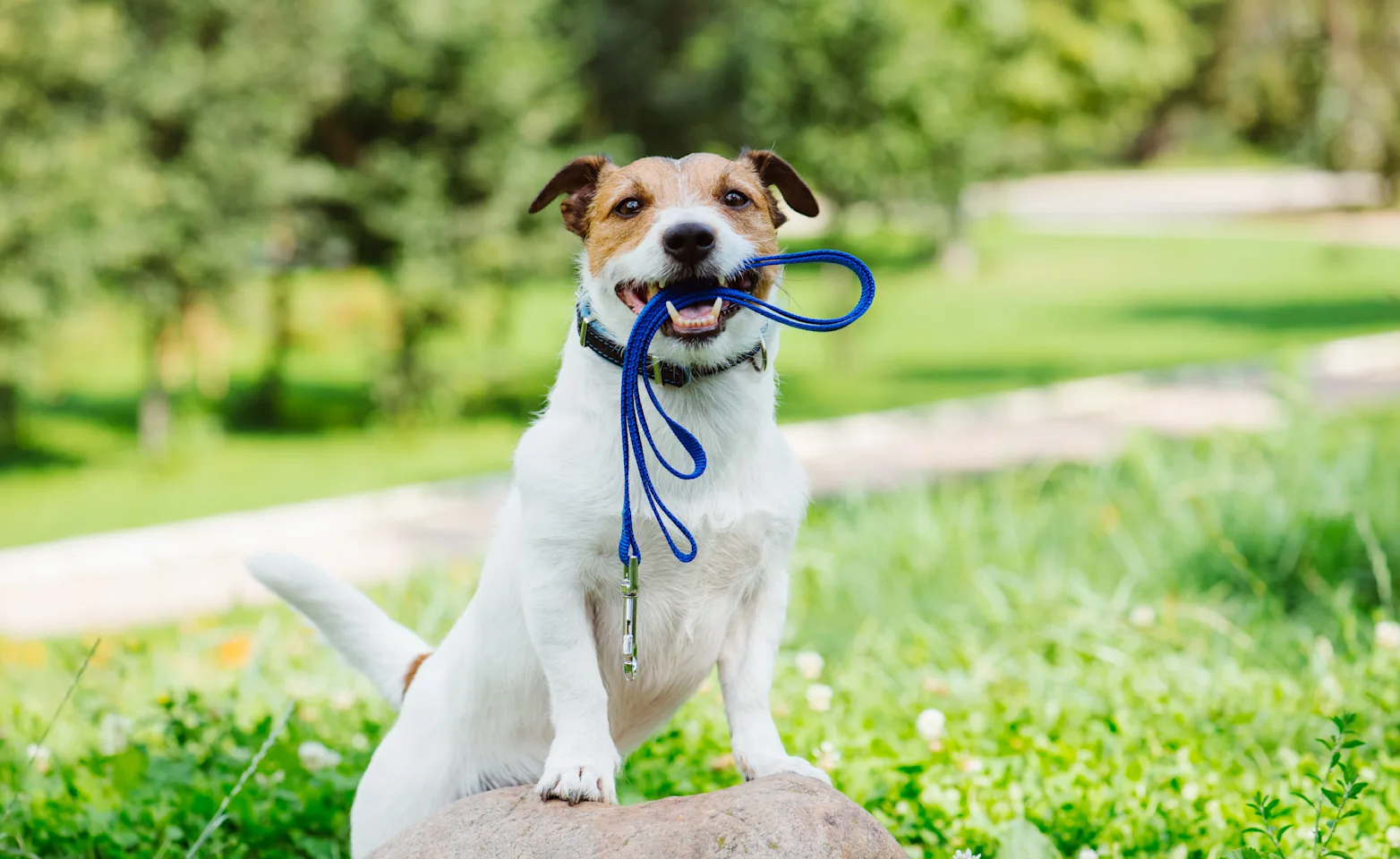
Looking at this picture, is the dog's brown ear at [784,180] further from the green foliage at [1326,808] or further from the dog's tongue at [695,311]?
the green foliage at [1326,808]

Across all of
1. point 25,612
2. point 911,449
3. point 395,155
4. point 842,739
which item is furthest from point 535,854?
point 395,155

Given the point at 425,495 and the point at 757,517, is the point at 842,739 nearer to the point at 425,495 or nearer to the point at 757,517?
the point at 757,517

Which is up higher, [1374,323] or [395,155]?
[395,155]

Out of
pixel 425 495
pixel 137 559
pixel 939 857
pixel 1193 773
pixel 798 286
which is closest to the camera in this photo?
pixel 939 857

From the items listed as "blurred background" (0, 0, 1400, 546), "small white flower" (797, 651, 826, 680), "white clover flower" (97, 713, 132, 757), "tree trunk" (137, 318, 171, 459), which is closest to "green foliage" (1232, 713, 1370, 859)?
"small white flower" (797, 651, 826, 680)

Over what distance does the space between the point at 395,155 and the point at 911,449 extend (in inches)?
211

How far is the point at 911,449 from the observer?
11.6 meters

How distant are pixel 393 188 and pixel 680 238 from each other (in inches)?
400

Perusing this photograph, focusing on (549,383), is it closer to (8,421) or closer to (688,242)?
(8,421)

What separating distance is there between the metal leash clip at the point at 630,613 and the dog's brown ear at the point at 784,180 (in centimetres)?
90

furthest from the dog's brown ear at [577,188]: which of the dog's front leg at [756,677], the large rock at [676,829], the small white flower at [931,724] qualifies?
the small white flower at [931,724]

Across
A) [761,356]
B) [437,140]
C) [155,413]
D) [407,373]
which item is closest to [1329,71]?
[437,140]

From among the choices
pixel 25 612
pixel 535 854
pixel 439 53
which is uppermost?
pixel 439 53

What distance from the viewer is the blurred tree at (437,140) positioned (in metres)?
12.0
